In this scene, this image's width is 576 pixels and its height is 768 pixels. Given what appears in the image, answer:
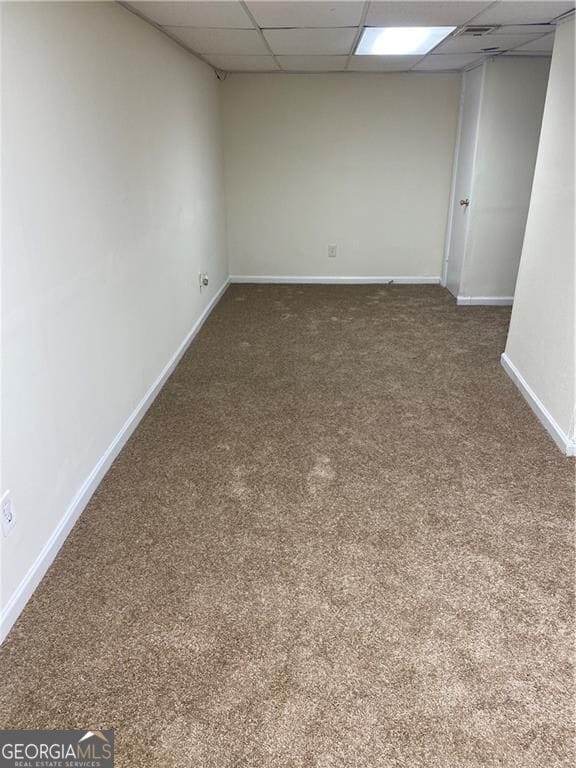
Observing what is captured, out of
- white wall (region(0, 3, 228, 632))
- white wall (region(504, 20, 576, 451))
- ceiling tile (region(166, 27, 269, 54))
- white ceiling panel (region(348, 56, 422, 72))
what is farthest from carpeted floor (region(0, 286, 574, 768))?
white ceiling panel (region(348, 56, 422, 72))

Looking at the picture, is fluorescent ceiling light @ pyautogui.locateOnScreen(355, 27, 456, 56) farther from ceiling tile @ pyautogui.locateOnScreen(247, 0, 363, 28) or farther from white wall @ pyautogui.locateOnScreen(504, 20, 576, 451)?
white wall @ pyautogui.locateOnScreen(504, 20, 576, 451)

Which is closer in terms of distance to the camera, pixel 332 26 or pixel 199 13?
pixel 199 13

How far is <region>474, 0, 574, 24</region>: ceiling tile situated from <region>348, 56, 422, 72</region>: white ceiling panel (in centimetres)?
141

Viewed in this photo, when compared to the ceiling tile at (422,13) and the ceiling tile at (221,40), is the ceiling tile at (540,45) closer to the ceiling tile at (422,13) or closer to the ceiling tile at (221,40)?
the ceiling tile at (422,13)

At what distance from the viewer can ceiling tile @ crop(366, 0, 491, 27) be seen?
2488 millimetres

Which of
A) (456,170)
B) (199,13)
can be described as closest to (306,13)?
(199,13)

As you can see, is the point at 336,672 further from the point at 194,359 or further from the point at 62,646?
the point at 194,359

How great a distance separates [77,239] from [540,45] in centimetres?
343

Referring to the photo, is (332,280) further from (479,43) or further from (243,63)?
(479,43)

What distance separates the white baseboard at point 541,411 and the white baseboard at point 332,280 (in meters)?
2.29

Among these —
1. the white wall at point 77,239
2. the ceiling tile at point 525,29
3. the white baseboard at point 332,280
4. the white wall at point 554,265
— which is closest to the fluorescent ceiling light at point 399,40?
the ceiling tile at point 525,29

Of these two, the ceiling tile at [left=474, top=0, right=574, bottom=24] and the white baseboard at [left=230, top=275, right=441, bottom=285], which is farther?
the white baseboard at [left=230, top=275, right=441, bottom=285]

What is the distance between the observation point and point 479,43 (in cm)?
352

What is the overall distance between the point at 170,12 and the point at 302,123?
278cm
